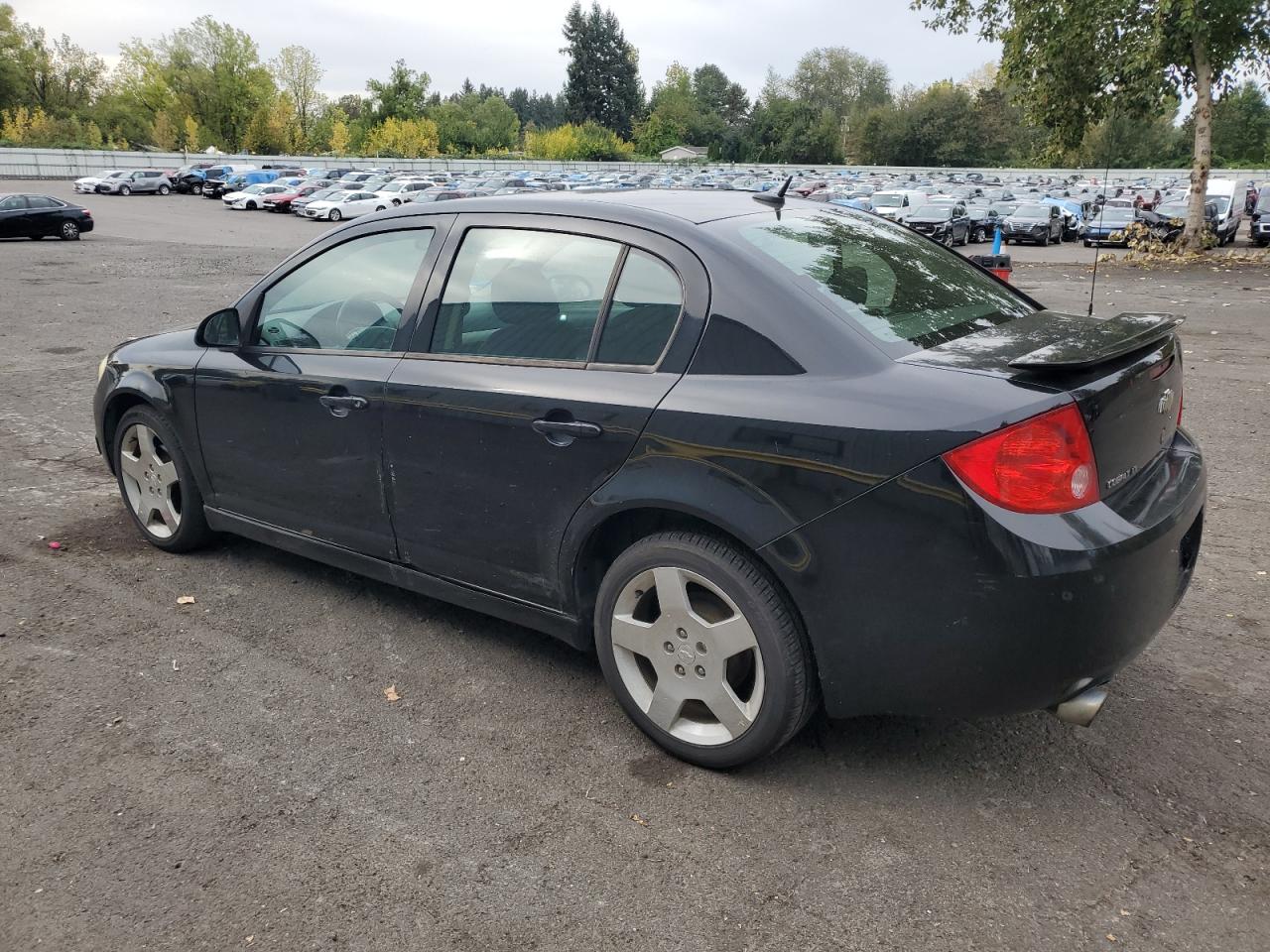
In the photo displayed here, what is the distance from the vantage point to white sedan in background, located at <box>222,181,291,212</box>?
4694cm

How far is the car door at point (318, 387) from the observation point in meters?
3.82

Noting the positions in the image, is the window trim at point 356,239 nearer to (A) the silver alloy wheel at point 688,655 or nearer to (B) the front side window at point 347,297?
(B) the front side window at point 347,297

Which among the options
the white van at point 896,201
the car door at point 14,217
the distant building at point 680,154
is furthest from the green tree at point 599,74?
the car door at point 14,217

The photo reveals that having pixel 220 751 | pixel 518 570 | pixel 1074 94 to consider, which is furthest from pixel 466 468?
pixel 1074 94

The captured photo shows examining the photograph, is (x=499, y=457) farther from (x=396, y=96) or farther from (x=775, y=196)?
(x=396, y=96)

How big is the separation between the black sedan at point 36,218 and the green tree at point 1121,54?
78.4 feet

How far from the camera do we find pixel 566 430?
3.21m

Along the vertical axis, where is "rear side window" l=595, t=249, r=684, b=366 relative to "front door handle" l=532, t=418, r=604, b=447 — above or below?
above

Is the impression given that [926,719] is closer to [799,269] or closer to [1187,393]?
[799,269]

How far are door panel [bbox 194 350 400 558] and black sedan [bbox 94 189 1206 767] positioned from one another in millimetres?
16

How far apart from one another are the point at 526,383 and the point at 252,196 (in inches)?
1919

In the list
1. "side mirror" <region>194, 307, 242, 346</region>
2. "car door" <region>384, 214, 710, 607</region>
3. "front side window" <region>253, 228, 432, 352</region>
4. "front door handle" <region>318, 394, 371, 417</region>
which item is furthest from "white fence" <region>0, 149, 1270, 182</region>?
"car door" <region>384, 214, 710, 607</region>

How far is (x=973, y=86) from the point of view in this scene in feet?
401

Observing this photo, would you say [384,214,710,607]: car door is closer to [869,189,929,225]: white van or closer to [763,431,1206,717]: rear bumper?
[763,431,1206,717]: rear bumper
